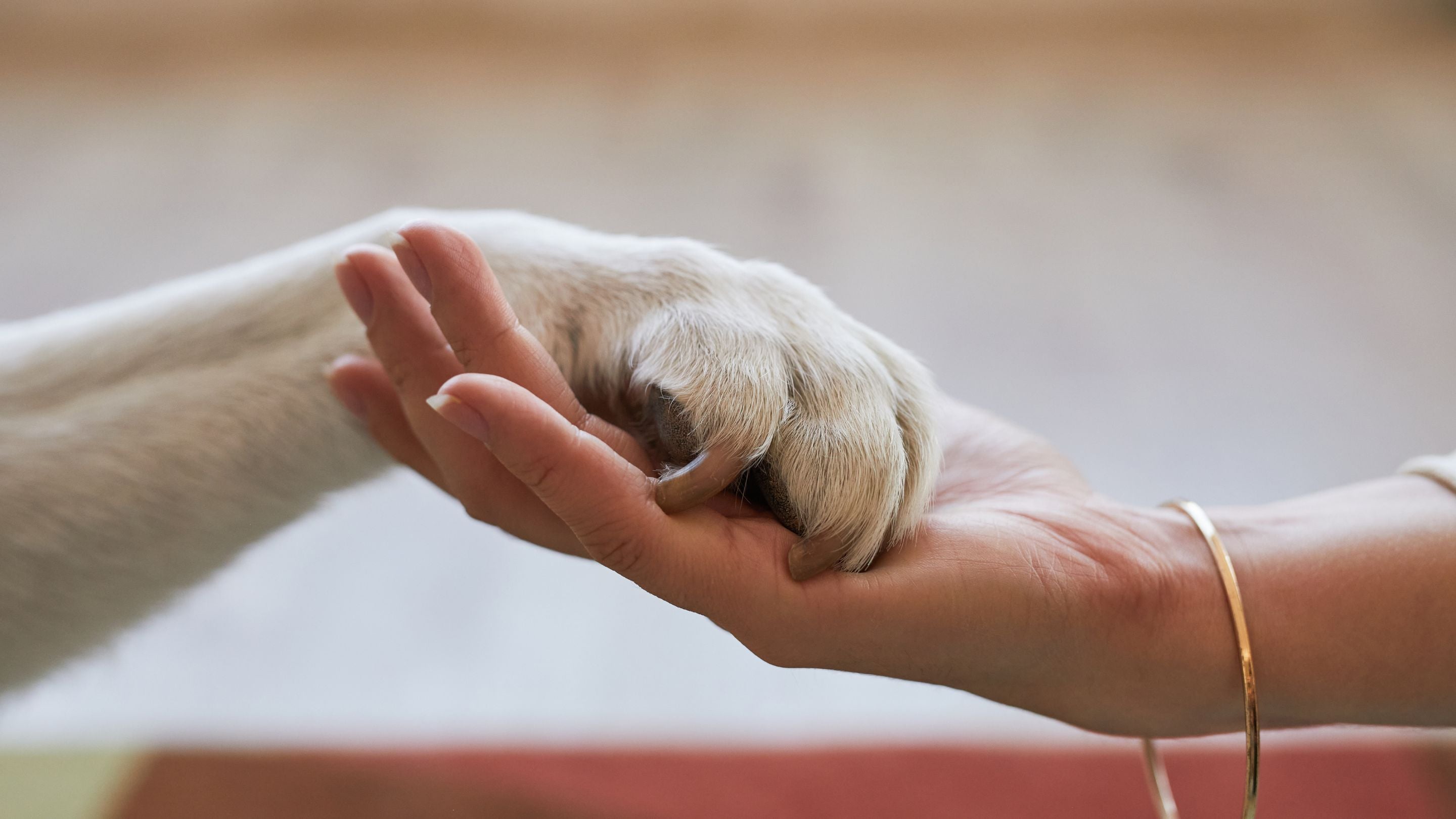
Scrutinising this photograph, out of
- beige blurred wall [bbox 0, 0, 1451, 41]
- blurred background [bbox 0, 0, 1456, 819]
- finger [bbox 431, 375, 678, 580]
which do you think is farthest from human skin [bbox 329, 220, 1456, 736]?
beige blurred wall [bbox 0, 0, 1451, 41]

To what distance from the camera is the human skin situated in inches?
23.1

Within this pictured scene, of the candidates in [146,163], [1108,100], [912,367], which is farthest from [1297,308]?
[146,163]

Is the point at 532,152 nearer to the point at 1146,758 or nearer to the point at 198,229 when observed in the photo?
the point at 198,229

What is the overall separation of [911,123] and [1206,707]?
215 cm

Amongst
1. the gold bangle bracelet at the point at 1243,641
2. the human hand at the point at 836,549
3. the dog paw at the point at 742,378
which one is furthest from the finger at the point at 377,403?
the gold bangle bracelet at the point at 1243,641

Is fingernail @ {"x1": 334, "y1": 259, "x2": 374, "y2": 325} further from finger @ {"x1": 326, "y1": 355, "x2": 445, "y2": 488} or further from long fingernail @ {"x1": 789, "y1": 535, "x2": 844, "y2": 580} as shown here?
long fingernail @ {"x1": 789, "y1": 535, "x2": 844, "y2": 580}

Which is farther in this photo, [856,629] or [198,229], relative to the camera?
[198,229]

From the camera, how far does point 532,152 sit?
248 cm

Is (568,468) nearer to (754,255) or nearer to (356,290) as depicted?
(356,290)

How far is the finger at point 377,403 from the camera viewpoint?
0.77 meters

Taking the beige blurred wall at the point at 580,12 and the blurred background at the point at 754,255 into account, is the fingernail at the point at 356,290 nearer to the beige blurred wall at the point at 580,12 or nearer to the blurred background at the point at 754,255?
the blurred background at the point at 754,255

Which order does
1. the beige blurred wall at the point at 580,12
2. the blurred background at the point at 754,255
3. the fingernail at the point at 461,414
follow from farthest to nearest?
the beige blurred wall at the point at 580,12, the blurred background at the point at 754,255, the fingernail at the point at 461,414

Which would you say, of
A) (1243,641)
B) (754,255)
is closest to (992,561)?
(1243,641)

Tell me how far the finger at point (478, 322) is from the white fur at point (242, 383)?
0.05 meters
